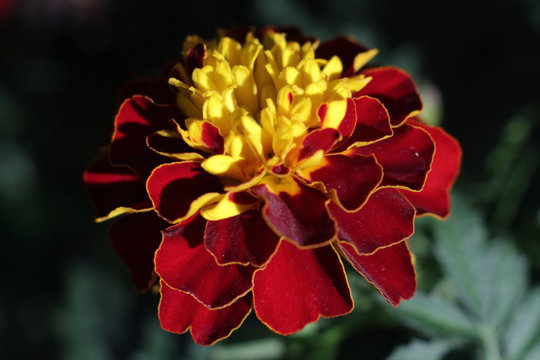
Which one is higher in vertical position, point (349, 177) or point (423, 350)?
point (349, 177)

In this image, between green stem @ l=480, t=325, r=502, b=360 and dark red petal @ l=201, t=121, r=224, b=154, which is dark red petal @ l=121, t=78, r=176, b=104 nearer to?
dark red petal @ l=201, t=121, r=224, b=154

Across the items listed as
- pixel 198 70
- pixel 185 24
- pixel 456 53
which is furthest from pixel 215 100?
pixel 185 24

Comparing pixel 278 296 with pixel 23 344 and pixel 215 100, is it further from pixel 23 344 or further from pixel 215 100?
pixel 23 344

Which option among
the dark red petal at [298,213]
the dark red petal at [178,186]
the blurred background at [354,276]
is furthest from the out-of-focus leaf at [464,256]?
the dark red petal at [178,186]

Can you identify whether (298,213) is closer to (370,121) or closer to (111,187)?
(370,121)

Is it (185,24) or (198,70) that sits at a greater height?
(198,70)

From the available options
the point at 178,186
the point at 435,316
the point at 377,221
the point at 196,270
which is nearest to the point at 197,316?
the point at 196,270

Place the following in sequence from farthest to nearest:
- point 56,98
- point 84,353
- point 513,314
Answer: point 56,98
point 84,353
point 513,314
